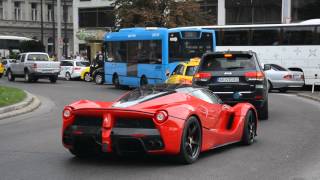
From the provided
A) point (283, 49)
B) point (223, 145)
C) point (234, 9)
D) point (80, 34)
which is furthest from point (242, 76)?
point (80, 34)

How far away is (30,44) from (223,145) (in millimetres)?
50929

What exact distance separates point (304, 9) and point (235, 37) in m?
17.0

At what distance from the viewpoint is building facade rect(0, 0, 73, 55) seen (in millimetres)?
84438

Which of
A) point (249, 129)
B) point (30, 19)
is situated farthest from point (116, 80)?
point (30, 19)

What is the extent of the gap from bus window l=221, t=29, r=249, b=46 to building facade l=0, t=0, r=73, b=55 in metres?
51.5

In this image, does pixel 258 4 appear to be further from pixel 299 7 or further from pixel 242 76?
pixel 242 76

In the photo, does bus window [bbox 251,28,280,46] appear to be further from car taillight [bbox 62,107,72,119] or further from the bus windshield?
car taillight [bbox 62,107,72,119]

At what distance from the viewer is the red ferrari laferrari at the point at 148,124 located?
807cm

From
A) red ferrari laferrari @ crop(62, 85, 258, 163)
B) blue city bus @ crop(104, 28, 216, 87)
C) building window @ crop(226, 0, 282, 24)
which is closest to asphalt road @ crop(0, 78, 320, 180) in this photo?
red ferrari laferrari @ crop(62, 85, 258, 163)

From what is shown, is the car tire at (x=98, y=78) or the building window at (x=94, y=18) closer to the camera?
the car tire at (x=98, y=78)

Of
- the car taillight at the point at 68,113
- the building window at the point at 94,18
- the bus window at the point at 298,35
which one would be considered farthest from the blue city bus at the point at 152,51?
the building window at the point at 94,18

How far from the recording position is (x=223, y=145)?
9820mm

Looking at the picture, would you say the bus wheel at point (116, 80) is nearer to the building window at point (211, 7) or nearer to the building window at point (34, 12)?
the building window at point (211, 7)

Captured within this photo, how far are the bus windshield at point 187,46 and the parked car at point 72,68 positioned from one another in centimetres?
1442
